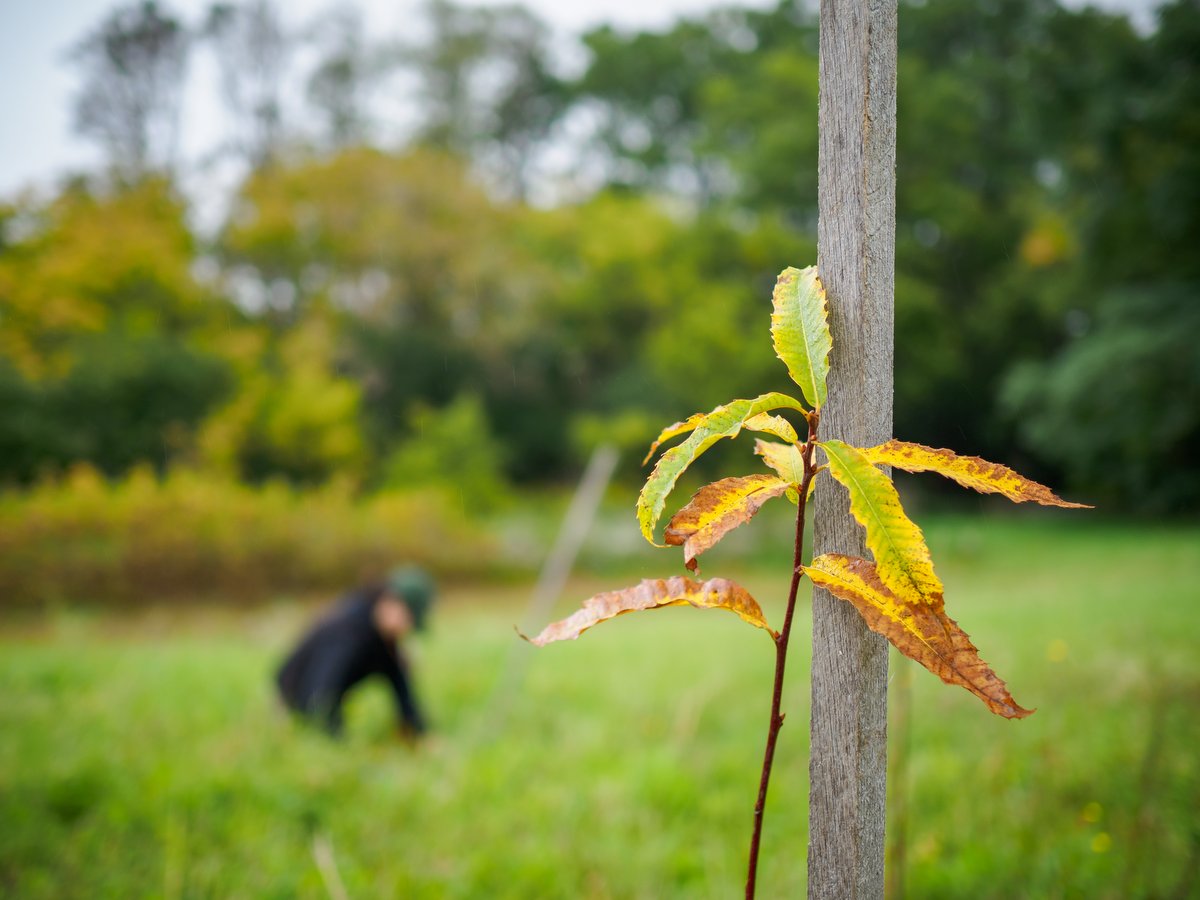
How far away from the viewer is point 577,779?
9.85ft

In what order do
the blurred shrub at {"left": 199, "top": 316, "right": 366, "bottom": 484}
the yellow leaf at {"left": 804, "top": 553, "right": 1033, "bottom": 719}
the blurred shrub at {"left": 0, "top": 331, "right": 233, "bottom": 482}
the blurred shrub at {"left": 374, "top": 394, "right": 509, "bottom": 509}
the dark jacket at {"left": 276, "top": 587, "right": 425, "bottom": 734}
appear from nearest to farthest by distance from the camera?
the yellow leaf at {"left": 804, "top": 553, "right": 1033, "bottom": 719} < the dark jacket at {"left": 276, "top": 587, "right": 425, "bottom": 734} < the blurred shrub at {"left": 0, "top": 331, "right": 233, "bottom": 482} < the blurred shrub at {"left": 199, "top": 316, "right": 366, "bottom": 484} < the blurred shrub at {"left": 374, "top": 394, "right": 509, "bottom": 509}

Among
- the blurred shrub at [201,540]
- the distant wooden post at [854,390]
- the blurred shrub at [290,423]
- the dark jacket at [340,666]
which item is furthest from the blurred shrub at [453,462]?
the distant wooden post at [854,390]

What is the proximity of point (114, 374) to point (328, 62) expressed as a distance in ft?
32.6

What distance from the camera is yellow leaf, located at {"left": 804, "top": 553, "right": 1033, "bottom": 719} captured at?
2.15 ft

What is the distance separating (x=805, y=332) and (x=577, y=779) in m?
2.66

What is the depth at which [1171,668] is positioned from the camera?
388 cm

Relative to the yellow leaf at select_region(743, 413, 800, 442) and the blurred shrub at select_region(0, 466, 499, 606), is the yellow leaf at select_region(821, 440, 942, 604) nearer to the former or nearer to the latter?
the yellow leaf at select_region(743, 413, 800, 442)

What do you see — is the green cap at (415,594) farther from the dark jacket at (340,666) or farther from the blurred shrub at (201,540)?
the blurred shrub at (201,540)

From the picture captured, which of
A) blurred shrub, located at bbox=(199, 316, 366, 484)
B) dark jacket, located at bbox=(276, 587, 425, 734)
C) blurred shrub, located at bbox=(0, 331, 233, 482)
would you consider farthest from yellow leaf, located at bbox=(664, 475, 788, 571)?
blurred shrub, located at bbox=(199, 316, 366, 484)

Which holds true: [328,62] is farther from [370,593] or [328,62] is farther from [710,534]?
[710,534]

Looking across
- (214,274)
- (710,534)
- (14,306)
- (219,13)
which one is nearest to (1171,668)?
(710,534)

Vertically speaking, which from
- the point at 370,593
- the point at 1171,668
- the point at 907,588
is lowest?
the point at 1171,668

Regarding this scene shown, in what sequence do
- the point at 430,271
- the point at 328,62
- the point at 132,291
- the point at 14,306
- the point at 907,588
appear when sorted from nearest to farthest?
the point at 907,588
the point at 14,306
the point at 132,291
the point at 430,271
the point at 328,62

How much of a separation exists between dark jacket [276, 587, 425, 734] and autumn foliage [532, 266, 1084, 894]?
10.5 ft
